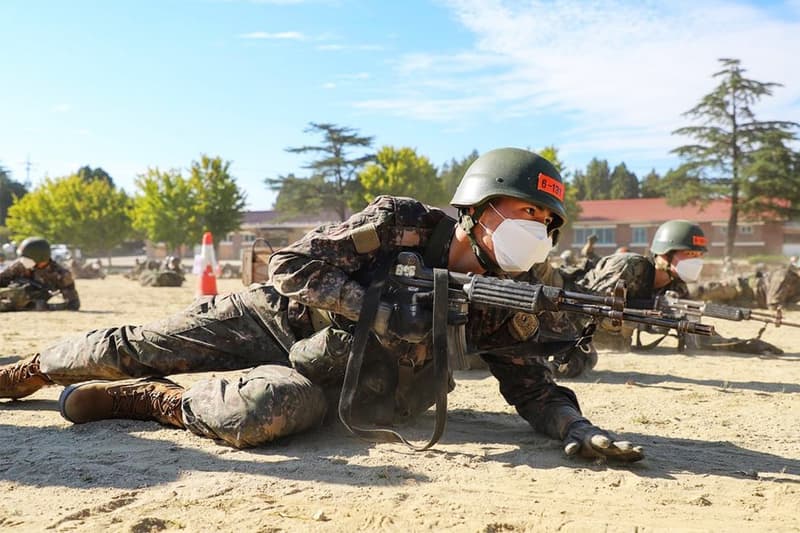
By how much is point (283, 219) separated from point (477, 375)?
179 feet

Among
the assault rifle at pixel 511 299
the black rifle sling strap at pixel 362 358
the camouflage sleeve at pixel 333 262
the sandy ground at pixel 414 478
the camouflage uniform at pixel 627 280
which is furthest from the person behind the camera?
the camouflage uniform at pixel 627 280

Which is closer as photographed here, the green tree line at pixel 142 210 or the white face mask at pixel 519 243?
the white face mask at pixel 519 243

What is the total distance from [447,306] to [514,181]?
79cm

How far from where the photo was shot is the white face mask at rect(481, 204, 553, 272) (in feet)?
12.1

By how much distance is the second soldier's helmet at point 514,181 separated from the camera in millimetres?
3713

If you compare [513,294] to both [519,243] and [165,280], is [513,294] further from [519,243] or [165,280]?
[165,280]

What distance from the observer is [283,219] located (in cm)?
5959

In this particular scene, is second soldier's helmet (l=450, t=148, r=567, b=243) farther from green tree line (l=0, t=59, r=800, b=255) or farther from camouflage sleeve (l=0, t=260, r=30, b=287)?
green tree line (l=0, t=59, r=800, b=255)

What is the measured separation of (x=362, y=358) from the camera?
3.50 meters

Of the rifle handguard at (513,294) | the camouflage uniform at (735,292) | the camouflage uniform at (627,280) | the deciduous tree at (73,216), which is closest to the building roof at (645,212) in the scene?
the deciduous tree at (73,216)

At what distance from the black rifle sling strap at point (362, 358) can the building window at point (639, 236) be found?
50.9m

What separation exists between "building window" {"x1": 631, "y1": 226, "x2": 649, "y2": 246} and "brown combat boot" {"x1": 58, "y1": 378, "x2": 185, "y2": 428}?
2006 inches

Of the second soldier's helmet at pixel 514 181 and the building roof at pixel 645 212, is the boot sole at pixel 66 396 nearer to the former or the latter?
the second soldier's helmet at pixel 514 181

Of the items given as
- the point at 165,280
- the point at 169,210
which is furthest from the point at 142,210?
the point at 165,280
